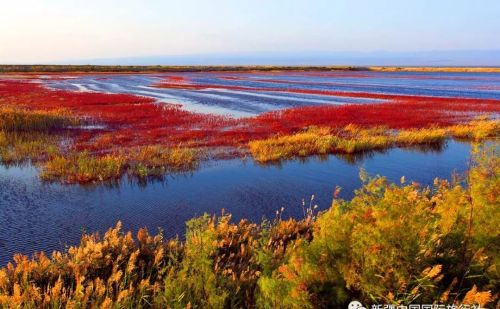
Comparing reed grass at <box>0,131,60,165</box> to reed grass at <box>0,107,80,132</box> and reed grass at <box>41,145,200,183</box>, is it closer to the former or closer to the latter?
reed grass at <box>0,107,80,132</box>

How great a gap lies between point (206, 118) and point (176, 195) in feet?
51.9

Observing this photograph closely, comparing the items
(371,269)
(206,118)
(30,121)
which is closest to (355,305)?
(371,269)

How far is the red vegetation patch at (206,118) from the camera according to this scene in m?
21.4

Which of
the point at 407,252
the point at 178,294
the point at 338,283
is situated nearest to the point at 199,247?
the point at 178,294

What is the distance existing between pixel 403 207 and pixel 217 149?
15271mm

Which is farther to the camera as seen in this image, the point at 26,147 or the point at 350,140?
the point at 350,140

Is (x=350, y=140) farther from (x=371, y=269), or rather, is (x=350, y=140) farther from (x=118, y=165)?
(x=371, y=269)

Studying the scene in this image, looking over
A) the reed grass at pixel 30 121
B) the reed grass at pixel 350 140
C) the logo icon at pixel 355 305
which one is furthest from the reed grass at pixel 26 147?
the logo icon at pixel 355 305

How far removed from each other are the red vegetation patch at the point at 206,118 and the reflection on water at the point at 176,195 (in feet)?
16.7

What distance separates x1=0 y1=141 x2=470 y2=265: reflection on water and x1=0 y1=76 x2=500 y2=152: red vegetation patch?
5.08 metres

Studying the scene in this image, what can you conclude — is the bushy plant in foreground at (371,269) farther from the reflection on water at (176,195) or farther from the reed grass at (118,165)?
Result: the reed grass at (118,165)

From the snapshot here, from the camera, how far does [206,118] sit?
92.3ft

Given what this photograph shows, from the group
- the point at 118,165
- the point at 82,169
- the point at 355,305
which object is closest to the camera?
the point at 355,305

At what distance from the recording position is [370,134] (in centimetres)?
2272
